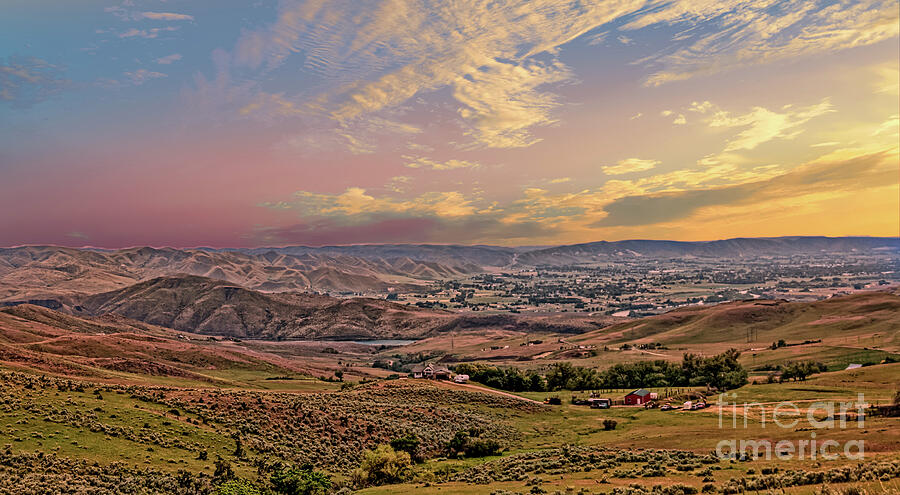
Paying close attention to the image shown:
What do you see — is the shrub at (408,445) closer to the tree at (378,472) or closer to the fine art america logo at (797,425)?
the tree at (378,472)

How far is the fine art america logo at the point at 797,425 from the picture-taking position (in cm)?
3619

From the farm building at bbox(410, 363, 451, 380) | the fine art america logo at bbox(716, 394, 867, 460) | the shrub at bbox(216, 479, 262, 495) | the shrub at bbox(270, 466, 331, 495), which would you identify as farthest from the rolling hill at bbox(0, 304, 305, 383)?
the fine art america logo at bbox(716, 394, 867, 460)

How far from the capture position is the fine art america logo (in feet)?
119

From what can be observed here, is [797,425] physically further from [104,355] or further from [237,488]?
[104,355]

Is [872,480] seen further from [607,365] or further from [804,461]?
[607,365]

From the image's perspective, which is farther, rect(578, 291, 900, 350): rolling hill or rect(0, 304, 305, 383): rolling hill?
rect(578, 291, 900, 350): rolling hill

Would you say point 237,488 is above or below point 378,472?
above

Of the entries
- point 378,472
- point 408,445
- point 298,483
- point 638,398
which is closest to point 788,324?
point 638,398

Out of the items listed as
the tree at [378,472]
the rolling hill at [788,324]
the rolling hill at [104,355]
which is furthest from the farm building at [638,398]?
the rolling hill at [788,324]

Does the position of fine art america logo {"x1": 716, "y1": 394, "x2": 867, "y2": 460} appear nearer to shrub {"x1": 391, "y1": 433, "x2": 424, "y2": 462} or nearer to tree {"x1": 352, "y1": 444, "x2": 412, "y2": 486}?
tree {"x1": 352, "y1": 444, "x2": 412, "y2": 486}

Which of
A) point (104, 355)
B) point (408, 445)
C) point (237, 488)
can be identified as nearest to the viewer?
point (237, 488)

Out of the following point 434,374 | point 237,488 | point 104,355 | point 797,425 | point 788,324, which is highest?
point 797,425

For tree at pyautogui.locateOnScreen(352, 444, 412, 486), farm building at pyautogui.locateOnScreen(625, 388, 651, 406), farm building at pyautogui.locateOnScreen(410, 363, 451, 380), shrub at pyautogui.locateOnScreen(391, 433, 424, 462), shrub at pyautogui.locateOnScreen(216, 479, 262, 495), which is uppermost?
shrub at pyautogui.locateOnScreen(216, 479, 262, 495)

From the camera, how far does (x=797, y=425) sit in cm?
4866
